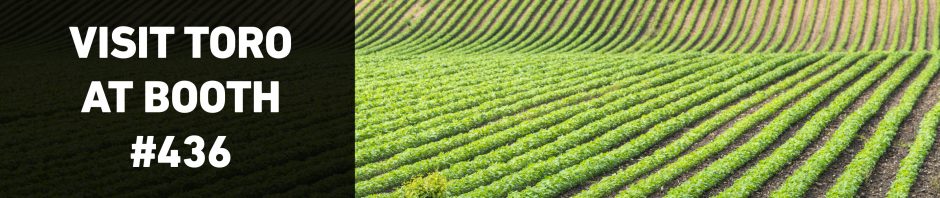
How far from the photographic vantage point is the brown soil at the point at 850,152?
743 inches

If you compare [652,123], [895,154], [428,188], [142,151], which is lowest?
[428,188]

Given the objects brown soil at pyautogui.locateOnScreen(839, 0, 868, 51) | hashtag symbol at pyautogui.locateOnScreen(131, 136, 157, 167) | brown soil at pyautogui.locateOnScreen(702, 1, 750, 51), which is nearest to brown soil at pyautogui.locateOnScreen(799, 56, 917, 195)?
hashtag symbol at pyautogui.locateOnScreen(131, 136, 157, 167)

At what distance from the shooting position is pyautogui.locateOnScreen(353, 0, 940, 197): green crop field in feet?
63.0

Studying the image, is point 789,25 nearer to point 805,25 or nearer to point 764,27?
point 805,25

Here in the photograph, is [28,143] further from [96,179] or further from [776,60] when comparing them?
[776,60]

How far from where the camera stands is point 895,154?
2069 centimetres

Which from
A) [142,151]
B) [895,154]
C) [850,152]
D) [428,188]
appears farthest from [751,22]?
[428,188]

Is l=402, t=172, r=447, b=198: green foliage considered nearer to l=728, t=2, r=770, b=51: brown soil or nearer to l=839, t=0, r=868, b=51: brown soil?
l=728, t=2, r=770, b=51: brown soil

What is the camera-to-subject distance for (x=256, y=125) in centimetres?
2422

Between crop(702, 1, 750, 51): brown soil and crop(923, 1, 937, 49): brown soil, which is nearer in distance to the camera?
crop(923, 1, 937, 49): brown soil

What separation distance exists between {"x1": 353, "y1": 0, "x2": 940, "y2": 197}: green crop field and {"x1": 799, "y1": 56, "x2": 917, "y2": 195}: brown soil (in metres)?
0.05

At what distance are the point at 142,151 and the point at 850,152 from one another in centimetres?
1579

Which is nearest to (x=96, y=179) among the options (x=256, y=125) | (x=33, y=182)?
(x=33, y=182)

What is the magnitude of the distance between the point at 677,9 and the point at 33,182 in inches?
1475
